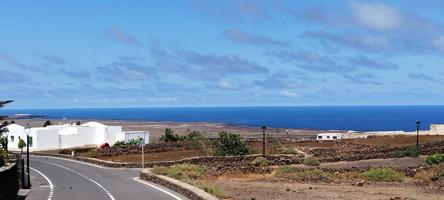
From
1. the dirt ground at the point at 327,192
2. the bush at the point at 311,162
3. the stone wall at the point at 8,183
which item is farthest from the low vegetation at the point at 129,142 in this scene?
the stone wall at the point at 8,183

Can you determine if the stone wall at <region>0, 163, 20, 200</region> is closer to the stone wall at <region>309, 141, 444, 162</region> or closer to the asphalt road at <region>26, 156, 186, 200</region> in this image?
the asphalt road at <region>26, 156, 186, 200</region>

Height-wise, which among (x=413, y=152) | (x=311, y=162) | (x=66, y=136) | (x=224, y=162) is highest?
(x=66, y=136)

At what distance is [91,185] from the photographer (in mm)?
33188

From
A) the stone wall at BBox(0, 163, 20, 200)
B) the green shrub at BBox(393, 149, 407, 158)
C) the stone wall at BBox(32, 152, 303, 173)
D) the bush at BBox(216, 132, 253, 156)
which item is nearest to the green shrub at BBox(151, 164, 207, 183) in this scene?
the stone wall at BBox(32, 152, 303, 173)

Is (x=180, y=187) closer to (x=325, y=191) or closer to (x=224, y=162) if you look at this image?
(x=325, y=191)

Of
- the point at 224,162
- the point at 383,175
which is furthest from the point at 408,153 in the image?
the point at 383,175

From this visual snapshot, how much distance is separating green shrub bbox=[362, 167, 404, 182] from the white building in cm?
4605

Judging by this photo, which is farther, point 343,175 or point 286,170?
point 286,170

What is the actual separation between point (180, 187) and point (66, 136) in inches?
2140

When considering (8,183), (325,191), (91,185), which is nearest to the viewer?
(8,183)

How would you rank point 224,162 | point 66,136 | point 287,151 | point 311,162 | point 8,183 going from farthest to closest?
point 66,136, point 287,151, point 224,162, point 311,162, point 8,183

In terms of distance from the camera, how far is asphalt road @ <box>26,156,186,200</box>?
87.4 feet

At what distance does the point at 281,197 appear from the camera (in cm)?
2562

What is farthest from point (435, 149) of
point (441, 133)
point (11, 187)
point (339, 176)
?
point (11, 187)
